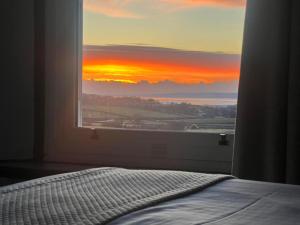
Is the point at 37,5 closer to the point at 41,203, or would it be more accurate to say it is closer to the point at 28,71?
the point at 28,71

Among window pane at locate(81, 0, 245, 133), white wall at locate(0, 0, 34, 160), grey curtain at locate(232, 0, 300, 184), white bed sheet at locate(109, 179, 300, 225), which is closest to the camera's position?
white bed sheet at locate(109, 179, 300, 225)

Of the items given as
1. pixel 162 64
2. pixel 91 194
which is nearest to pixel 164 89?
pixel 162 64

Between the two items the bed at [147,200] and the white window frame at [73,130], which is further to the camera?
the white window frame at [73,130]

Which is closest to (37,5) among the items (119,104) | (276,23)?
(119,104)

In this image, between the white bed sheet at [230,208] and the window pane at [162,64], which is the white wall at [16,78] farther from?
the white bed sheet at [230,208]

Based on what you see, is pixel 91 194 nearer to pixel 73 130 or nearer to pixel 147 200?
A: pixel 147 200

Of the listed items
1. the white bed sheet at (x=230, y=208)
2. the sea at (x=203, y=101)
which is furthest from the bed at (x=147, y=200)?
the sea at (x=203, y=101)

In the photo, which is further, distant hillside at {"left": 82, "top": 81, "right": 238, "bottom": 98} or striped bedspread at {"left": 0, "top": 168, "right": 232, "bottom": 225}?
distant hillside at {"left": 82, "top": 81, "right": 238, "bottom": 98}

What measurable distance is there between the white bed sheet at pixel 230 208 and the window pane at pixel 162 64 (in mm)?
1051

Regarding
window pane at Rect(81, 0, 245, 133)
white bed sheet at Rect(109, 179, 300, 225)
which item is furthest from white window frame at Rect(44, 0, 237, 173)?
white bed sheet at Rect(109, 179, 300, 225)

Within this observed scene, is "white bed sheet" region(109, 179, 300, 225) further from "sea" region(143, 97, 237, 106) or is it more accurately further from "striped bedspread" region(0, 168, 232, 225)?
"sea" region(143, 97, 237, 106)

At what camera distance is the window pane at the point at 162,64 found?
2127 millimetres

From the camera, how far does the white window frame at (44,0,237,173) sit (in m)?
2.22

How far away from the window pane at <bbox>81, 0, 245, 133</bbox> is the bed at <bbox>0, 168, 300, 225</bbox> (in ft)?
3.22
